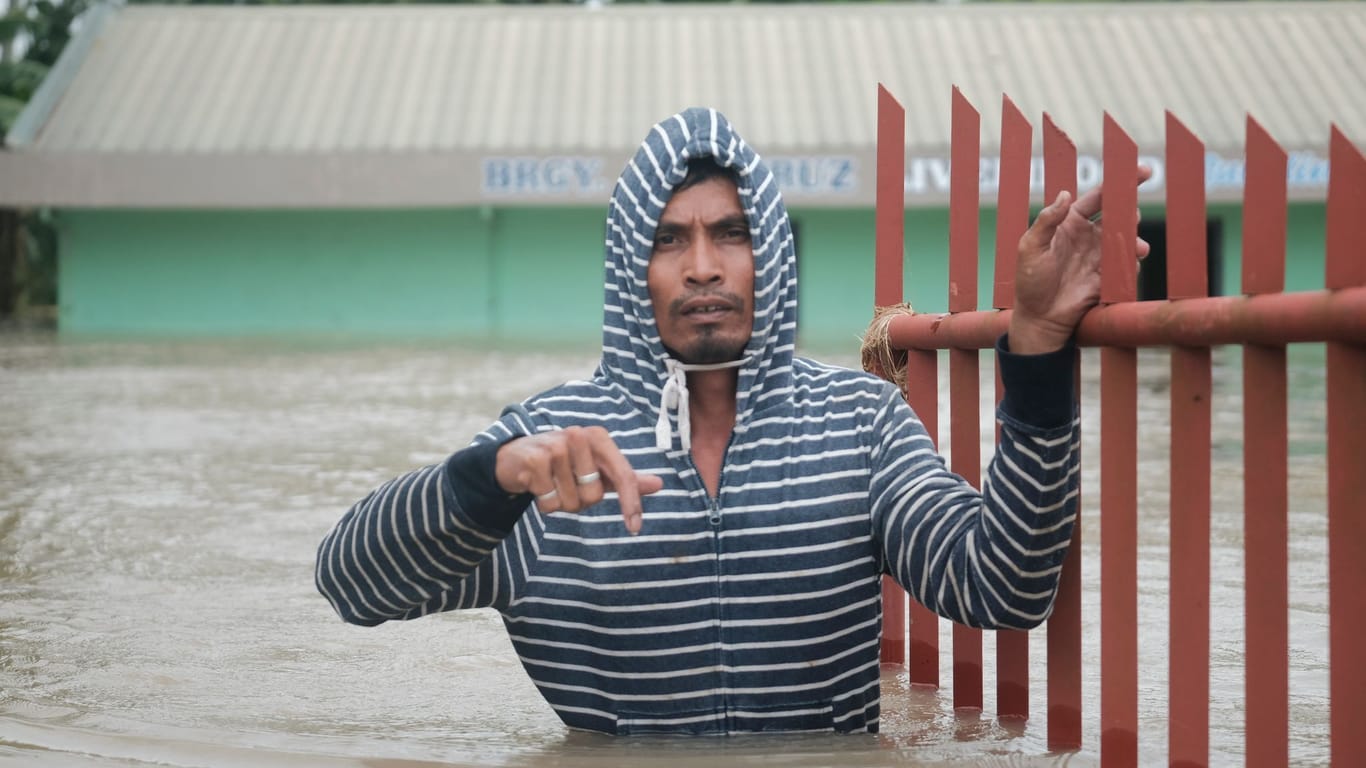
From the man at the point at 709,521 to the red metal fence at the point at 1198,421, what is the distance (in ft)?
0.44

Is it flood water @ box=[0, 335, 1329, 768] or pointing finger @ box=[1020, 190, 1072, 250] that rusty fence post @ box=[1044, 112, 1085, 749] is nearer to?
flood water @ box=[0, 335, 1329, 768]

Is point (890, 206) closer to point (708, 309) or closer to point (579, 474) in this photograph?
point (708, 309)

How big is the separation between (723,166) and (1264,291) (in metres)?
0.85

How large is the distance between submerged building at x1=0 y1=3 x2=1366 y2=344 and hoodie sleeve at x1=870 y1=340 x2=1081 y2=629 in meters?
18.6

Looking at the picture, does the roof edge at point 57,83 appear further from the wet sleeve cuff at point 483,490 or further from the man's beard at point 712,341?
the wet sleeve cuff at point 483,490

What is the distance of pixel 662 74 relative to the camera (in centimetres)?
2320

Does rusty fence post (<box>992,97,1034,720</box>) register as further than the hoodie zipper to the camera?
Yes

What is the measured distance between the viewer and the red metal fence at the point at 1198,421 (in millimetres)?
2115

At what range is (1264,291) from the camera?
7.25ft

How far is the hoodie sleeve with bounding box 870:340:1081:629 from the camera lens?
2.32m

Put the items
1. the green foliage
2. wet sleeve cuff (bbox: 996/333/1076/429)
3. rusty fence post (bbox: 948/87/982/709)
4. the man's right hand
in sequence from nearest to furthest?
1. the man's right hand
2. wet sleeve cuff (bbox: 996/333/1076/429)
3. rusty fence post (bbox: 948/87/982/709)
4. the green foliage

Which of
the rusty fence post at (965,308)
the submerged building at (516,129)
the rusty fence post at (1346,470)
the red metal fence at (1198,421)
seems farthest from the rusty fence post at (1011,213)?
the submerged building at (516,129)

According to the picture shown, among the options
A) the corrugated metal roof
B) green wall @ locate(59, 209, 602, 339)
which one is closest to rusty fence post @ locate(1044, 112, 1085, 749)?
the corrugated metal roof

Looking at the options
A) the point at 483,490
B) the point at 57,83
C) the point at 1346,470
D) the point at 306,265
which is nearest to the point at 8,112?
the point at 57,83
